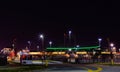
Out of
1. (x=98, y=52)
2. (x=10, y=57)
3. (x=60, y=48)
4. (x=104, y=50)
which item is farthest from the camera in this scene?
(x=60, y=48)

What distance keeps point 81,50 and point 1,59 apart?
10124cm

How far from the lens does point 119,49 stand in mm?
188750

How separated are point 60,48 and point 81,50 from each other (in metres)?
11.0

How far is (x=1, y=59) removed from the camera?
204ft

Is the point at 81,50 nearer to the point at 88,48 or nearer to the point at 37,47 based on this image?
the point at 88,48

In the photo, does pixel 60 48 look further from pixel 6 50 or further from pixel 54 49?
pixel 6 50

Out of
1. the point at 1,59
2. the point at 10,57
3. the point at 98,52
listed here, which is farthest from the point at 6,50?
the point at 1,59

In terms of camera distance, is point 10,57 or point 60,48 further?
point 60,48

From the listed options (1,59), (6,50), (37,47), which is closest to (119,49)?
(37,47)

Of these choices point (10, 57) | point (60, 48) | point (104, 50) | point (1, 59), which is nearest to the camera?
point (1, 59)

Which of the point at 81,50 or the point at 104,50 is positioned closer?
the point at 104,50

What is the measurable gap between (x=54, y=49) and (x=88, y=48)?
18669 millimetres

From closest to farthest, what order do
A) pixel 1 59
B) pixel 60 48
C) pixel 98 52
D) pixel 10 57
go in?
1. pixel 1 59
2. pixel 98 52
3. pixel 10 57
4. pixel 60 48

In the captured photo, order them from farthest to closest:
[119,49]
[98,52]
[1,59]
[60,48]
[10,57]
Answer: [119,49] → [60,48] → [10,57] → [98,52] → [1,59]
